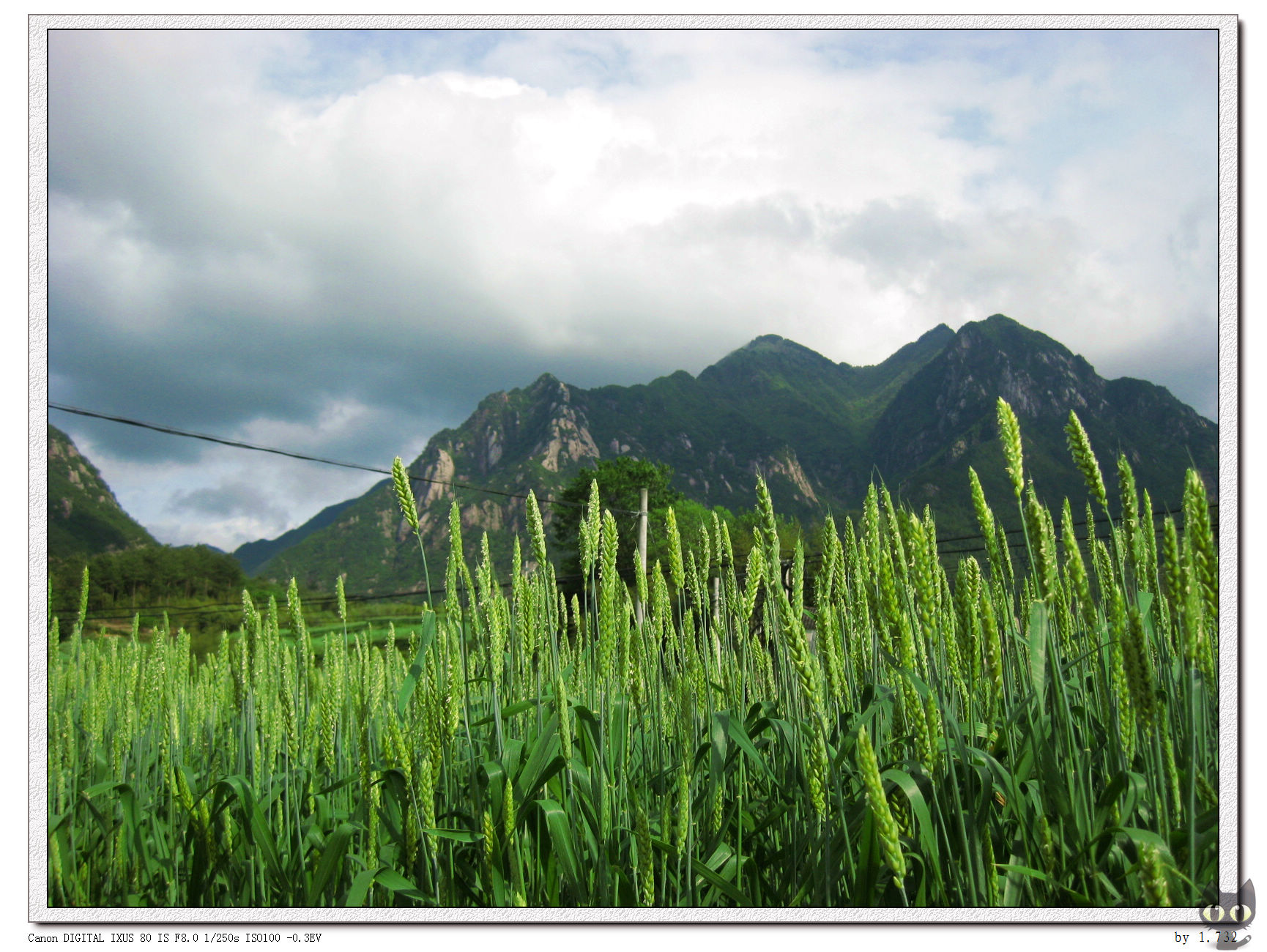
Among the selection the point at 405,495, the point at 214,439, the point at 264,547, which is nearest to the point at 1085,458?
the point at 405,495

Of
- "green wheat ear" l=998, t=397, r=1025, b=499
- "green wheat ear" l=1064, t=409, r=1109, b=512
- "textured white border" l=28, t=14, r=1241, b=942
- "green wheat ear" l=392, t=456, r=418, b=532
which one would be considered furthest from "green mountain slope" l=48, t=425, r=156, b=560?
"green wheat ear" l=1064, t=409, r=1109, b=512

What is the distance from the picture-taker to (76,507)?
83.1 inches

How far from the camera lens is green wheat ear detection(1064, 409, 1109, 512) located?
1206mm

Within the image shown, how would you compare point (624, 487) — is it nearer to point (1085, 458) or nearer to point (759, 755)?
point (759, 755)

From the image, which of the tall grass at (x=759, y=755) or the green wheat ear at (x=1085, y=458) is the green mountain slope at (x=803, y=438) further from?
the tall grass at (x=759, y=755)

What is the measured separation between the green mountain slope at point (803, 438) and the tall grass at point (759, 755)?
0.78 feet

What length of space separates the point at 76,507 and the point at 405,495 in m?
1.45

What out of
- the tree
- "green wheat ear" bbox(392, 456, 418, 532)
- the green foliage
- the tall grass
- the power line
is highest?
the tree

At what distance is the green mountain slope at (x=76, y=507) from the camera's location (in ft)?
6.66

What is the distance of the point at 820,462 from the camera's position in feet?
45.8

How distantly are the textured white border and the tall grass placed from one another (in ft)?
0.15

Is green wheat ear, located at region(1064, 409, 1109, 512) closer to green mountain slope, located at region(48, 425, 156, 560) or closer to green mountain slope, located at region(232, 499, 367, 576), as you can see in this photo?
green mountain slope, located at region(48, 425, 156, 560)

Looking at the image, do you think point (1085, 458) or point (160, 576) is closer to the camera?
point (1085, 458)

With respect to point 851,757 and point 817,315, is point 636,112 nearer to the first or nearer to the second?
point 817,315
